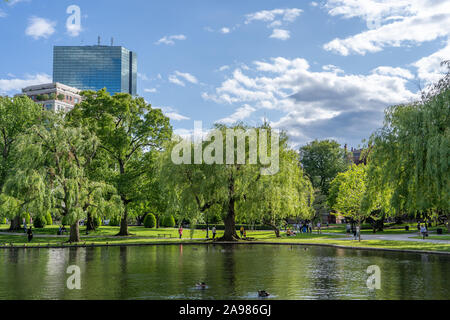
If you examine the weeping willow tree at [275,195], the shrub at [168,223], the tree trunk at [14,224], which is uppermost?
the weeping willow tree at [275,195]

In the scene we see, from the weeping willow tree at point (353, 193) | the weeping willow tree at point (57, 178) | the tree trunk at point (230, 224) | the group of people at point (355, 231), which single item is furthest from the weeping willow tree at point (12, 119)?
the weeping willow tree at point (353, 193)

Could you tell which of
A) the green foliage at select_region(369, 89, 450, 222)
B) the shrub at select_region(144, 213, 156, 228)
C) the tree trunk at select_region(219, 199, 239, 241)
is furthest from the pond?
the shrub at select_region(144, 213, 156, 228)

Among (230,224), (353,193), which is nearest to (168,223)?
(353,193)

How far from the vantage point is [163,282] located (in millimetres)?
17500

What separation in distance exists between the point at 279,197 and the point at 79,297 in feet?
85.2

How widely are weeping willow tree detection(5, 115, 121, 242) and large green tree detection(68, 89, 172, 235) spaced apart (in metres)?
6.69

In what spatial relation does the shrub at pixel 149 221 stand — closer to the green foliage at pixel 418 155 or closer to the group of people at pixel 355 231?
the group of people at pixel 355 231

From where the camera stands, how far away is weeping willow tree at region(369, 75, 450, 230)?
2772 centimetres

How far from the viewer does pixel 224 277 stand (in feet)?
61.9

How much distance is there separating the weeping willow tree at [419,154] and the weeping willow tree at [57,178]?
81.9 feet

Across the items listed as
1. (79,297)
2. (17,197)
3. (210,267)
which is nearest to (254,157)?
(210,267)

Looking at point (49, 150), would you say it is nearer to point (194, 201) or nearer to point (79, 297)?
point (194, 201)

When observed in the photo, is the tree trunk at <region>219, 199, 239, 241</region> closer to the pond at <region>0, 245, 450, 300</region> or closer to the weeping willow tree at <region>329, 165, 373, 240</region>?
the pond at <region>0, 245, 450, 300</region>

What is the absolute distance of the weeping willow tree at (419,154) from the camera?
2772 centimetres
